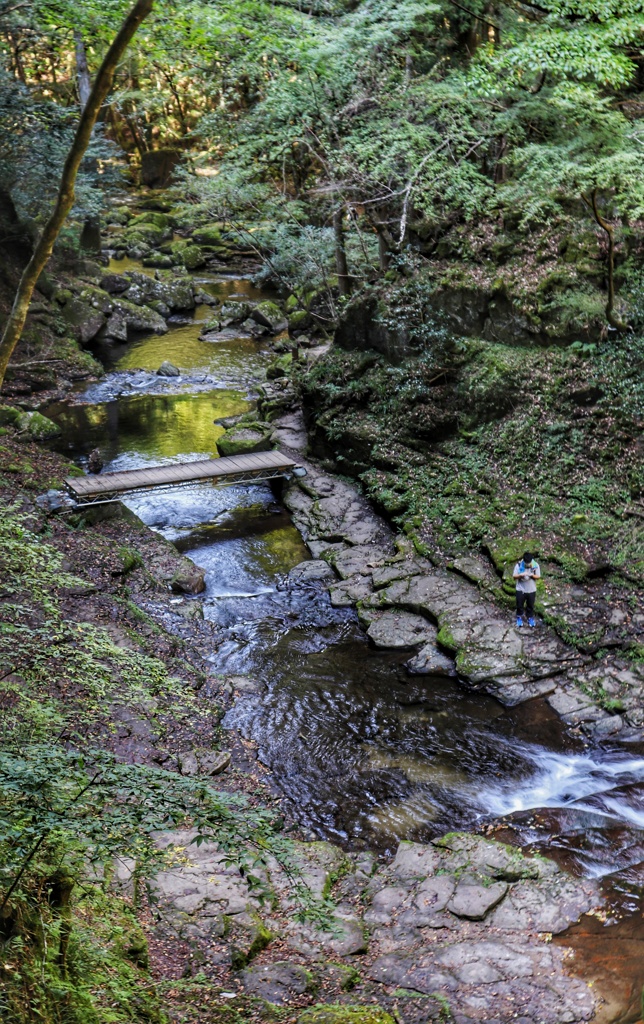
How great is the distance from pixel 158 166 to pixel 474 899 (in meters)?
36.6

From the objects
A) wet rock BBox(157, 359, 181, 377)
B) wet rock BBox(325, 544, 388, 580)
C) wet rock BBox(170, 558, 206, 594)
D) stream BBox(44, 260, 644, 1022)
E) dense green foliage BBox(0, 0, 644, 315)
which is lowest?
stream BBox(44, 260, 644, 1022)

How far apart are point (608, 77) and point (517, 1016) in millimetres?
11379

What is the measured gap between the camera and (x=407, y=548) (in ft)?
38.6

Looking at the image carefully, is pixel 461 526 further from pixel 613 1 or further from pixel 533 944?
pixel 613 1

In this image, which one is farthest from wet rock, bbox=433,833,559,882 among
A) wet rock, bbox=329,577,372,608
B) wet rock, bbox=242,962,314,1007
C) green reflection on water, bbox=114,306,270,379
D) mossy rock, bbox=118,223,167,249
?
mossy rock, bbox=118,223,167,249

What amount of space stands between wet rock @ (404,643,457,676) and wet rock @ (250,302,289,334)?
15305 millimetres

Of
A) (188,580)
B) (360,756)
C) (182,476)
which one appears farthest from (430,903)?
(182,476)

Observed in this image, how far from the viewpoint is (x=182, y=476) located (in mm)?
13414

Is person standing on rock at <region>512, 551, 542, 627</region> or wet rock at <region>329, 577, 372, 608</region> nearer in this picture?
person standing on rock at <region>512, 551, 542, 627</region>

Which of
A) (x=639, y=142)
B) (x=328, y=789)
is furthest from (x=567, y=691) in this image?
(x=639, y=142)

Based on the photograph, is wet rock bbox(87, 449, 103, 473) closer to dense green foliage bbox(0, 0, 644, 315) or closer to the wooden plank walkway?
the wooden plank walkway

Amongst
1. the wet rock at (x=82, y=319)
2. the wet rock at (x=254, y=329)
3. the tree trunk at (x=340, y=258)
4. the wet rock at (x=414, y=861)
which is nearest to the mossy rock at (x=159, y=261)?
the wet rock at (x=254, y=329)

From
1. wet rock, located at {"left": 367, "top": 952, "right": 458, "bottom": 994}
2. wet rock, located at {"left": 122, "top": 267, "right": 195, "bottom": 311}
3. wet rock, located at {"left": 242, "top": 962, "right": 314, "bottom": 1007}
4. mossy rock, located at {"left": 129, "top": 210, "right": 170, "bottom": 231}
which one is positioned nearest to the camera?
wet rock, located at {"left": 242, "top": 962, "right": 314, "bottom": 1007}

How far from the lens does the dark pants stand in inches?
389
